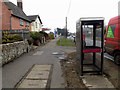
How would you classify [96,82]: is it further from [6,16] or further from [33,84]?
[6,16]

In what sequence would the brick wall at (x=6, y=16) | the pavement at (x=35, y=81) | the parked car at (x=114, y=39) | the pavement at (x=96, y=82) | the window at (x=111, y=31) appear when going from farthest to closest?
the brick wall at (x=6, y=16), the window at (x=111, y=31), the parked car at (x=114, y=39), the pavement at (x=35, y=81), the pavement at (x=96, y=82)

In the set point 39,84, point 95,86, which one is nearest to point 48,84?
point 39,84

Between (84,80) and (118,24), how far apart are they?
3.69 meters

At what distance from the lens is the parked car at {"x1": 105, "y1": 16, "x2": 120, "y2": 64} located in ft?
17.6

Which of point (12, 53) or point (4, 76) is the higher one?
point (12, 53)

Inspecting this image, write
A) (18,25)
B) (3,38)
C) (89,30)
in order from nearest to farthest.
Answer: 1. (89,30)
2. (3,38)
3. (18,25)

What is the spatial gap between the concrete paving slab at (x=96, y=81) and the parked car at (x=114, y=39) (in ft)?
7.03

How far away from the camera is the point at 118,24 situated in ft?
17.7

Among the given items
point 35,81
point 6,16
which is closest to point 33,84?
point 35,81

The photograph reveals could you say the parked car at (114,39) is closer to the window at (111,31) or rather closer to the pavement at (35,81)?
the window at (111,31)

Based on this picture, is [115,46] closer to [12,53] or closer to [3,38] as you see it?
[12,53]

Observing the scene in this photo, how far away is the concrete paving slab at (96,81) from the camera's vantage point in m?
3.38

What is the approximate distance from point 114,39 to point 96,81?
3.07m

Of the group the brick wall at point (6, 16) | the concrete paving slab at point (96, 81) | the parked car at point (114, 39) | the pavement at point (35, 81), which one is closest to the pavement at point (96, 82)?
the concrete paving slab at point (96, 81)
